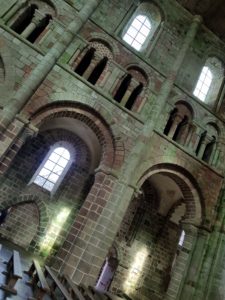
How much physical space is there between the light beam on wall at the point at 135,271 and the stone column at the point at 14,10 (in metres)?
9.97

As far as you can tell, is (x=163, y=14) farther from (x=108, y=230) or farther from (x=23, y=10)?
(x=108, y=230)

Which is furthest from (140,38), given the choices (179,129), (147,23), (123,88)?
(179,129)

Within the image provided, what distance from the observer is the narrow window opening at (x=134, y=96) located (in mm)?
9828

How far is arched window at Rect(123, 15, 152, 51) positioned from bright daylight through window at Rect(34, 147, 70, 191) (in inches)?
192

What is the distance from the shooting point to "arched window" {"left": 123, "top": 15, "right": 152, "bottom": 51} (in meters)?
10.6

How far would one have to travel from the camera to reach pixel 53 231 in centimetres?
1058

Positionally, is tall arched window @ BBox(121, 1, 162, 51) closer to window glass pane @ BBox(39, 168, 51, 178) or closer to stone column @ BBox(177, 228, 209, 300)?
window glass pane @ BBox(39, 168, 51, 178)

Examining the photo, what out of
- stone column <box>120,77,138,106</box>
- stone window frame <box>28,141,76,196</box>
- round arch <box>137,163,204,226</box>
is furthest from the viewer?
stone window frame <box>28,141,76,196</box>

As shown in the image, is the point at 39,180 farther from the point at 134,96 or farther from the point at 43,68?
the point at 134,96

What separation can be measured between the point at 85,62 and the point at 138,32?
9.43ft

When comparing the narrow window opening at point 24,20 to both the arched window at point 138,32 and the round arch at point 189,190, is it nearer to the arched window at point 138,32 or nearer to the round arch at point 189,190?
the arched window at point 138,32

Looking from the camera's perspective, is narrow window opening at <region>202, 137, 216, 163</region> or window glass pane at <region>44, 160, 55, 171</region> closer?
narrow window opening at <region>202, 137, 216, 163</region>

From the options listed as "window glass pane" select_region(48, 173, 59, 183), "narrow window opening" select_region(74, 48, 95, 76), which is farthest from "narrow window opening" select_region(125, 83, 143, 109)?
"window glass pane" select_region(48, 173, 59, 183)

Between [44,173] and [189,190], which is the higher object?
[189,190]
